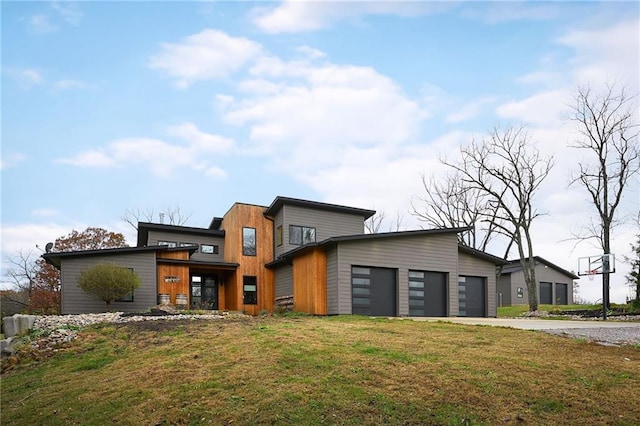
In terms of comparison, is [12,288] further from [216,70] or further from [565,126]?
[565,126]

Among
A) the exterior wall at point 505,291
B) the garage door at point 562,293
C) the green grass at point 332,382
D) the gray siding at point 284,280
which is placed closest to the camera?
the green grass at point 332,382

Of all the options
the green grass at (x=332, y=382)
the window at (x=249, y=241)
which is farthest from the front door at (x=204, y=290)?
the green grass at (x=332, y=382)

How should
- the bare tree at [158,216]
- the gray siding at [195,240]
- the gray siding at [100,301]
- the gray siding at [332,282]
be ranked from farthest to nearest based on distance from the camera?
1. the bare tree at [158,216]
2. the gray siding at [195,240]
3. the gray siding at [100,301]
4. the gray siding at [332,282]

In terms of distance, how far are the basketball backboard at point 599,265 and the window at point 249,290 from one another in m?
15.6

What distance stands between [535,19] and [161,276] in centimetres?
1806

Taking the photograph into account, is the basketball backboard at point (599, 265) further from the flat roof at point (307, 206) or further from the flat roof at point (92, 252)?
the flat roof at point (92, 252)

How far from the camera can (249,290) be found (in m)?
26.5

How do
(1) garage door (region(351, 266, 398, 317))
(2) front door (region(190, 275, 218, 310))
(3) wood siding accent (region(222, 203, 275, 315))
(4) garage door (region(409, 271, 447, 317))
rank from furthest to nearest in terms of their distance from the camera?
(2) front door (region(190, 275, 218, 310))
(3) wood siding accent (region(222, 203, 275, 315))
(4) garage door (region(409, 271, 447, 317))
(1) garage door (region(351, 266, 398, 317))

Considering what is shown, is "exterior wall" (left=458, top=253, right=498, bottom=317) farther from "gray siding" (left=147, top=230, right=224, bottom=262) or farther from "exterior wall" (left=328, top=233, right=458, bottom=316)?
"gray siding" (left=147, top=230, right=224, bottom=262)

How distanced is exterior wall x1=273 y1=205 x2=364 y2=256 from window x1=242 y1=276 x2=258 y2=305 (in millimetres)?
1812

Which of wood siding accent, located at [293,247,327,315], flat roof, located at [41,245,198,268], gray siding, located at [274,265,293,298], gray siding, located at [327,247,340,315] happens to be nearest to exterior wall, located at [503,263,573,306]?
gray siding, located at [274,265,293,298]

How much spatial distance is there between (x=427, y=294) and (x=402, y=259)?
84.1 inches

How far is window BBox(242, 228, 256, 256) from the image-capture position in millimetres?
26703

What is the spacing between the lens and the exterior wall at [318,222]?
25.8 metres
